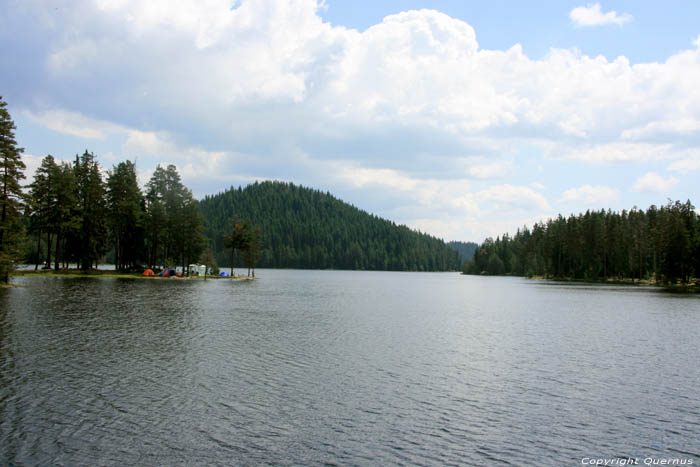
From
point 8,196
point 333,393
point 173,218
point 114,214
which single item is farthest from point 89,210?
point 333,393

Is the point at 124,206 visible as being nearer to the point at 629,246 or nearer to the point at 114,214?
the point at 114,214

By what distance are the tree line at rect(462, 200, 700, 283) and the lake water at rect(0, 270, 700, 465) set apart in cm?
9185

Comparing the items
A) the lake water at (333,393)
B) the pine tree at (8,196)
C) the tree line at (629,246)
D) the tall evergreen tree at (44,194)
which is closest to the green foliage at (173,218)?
the tall evergreen tree at (44,194)

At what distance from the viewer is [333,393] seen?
21.2 m

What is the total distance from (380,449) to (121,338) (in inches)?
916

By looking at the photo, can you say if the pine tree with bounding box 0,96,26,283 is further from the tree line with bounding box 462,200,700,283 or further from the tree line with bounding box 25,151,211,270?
the tree line with bounding box 462,200,700,283

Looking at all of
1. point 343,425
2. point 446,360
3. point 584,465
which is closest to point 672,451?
point 584,465

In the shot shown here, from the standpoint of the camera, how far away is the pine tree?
61375 millimetres

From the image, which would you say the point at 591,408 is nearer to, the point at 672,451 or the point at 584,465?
the point at 672,451

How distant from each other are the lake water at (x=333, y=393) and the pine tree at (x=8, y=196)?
23.9 m

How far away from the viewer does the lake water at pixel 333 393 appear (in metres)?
15.2

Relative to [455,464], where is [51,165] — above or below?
above

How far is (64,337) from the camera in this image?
31.0 meters

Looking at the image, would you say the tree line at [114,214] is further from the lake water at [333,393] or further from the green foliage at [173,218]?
the lake water at [333,393]
